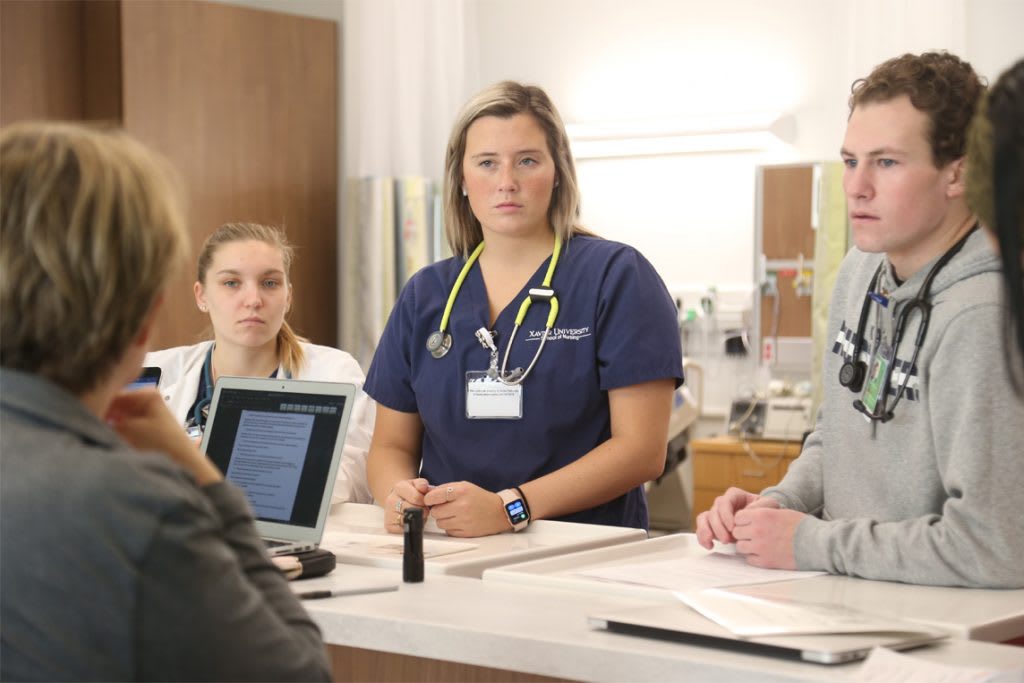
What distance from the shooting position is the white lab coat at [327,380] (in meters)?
2.76

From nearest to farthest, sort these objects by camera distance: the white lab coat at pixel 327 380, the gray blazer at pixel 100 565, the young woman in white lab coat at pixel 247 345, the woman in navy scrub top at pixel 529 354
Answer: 1. the gray blazer at pixel 100 565
2. the woman in navy scrub top at pixel 529 354
3. the white lab coat at pixel 327 380
4. the young woman in white lab coat at pixel 247 345

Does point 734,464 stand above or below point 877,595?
below

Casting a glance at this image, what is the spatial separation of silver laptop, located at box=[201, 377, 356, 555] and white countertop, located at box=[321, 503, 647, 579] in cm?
9

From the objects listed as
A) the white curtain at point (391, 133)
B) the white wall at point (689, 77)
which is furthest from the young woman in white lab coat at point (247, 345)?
the white wall at point (689, 77)

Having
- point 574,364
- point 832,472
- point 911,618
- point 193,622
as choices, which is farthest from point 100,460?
point 574,364

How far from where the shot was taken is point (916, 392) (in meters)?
1.80

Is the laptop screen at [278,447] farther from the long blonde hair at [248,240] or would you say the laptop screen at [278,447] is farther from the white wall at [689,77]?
the white wall at [689,77]

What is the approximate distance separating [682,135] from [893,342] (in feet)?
12.6

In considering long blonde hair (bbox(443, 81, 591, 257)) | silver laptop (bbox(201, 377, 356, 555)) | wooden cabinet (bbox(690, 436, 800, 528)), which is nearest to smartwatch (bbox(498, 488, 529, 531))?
silver laptop (bbox(201, 377, 356, 555))

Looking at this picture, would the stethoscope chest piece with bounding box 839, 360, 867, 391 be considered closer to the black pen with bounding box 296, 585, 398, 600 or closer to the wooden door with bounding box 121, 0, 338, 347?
the black pen with bounding box 296, 585, 398, 600

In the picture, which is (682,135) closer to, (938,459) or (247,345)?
(247,345)

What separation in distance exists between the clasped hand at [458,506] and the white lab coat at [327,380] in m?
0.55

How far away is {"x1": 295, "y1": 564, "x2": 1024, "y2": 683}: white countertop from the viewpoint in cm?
135

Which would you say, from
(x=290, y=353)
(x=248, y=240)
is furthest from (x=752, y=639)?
(x=248, y=240)
